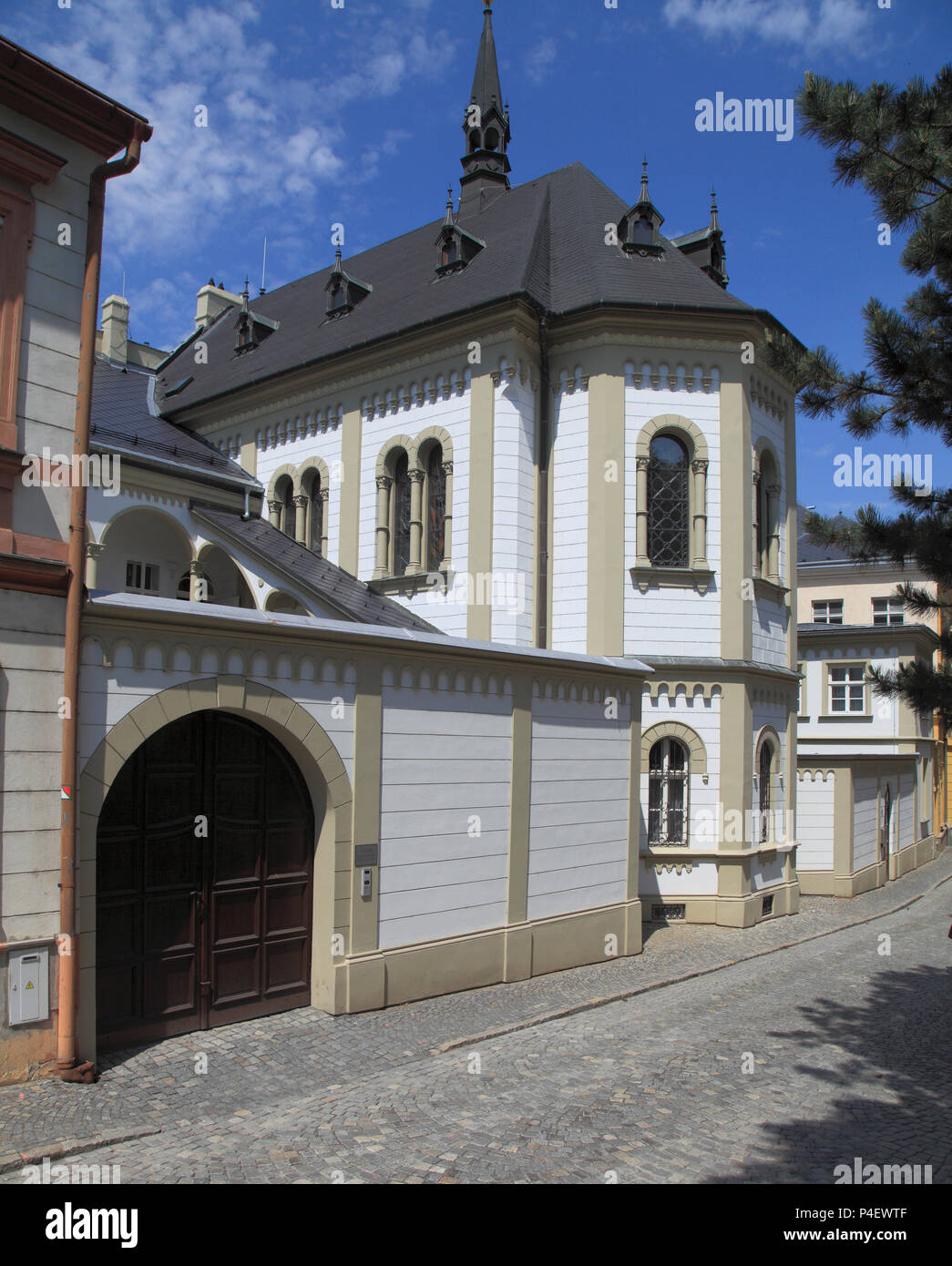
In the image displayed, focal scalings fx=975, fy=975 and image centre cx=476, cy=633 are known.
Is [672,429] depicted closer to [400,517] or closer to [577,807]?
[400,517]

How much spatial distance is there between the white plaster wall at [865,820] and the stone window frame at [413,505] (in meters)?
10.6

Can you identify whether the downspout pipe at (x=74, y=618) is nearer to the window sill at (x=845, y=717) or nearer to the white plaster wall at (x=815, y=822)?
the white plaster wall at (x=815, y=822)

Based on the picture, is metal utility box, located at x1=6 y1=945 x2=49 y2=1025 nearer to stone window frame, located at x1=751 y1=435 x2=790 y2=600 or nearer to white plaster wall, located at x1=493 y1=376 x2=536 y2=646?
white plaster wall, located at x1=493 y1=376 x2=536 y2=646

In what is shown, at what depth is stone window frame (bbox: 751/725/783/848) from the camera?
A: 692 inches

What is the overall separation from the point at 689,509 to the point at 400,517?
570cm

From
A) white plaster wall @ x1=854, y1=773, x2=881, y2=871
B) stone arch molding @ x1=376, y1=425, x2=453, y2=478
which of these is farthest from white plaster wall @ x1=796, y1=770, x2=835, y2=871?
stone arch molding @ x1=376, y1=425, x2=453, y2=478

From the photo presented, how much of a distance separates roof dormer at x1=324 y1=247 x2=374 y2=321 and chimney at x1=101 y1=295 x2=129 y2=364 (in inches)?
454

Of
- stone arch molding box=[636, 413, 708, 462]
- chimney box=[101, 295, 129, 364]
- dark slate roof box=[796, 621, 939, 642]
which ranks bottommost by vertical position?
dark slate roof box=[796, 621, 939, 642]

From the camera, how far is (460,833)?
11.1 meters

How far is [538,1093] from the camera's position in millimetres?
7863

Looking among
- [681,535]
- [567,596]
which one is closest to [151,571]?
[567,596]

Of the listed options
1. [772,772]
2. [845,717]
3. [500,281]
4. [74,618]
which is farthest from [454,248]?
[845,717]

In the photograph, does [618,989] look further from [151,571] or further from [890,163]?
[151,571]
